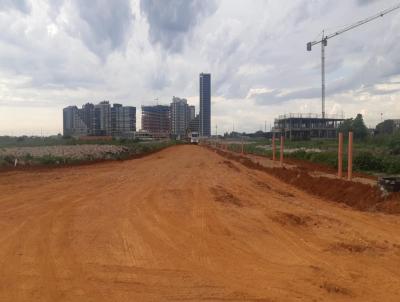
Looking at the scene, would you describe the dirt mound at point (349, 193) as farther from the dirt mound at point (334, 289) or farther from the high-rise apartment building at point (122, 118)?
the high-rise apartment building at point (122, 118)

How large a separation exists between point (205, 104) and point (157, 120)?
29896 millimetres

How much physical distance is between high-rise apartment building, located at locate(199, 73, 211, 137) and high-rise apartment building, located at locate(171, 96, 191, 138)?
5796mm

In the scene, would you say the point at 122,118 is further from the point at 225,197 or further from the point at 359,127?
the point at 225,197

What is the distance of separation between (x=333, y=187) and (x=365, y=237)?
733cm

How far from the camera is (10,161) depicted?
87.0 ft

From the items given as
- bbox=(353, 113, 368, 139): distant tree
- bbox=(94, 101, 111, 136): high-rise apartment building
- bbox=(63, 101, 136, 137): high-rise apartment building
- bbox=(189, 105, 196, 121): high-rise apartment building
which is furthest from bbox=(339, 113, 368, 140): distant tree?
bbox=(189, 105, 196, 121): high-rise apartment building

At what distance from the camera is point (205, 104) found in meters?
182

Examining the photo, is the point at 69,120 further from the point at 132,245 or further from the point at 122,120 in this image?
the point at 132,245

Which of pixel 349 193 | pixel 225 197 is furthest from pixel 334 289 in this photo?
pixel 349 193

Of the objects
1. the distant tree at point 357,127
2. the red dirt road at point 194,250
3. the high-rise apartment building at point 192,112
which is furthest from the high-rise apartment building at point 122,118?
the red dirt road at point 194,250

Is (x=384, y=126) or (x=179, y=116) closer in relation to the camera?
(x=384, y=126)

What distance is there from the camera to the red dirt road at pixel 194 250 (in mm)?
5258

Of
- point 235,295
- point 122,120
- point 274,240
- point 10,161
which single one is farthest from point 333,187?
point 122,120

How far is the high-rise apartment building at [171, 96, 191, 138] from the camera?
172250mm
